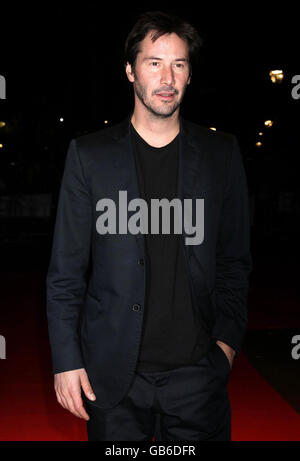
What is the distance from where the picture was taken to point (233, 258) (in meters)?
2.26

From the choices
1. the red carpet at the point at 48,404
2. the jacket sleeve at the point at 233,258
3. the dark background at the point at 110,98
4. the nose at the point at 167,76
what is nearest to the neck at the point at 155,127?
the nose at the point at 167,76

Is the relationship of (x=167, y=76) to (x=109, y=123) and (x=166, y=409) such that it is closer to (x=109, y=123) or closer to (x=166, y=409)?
(x=166, y=409)

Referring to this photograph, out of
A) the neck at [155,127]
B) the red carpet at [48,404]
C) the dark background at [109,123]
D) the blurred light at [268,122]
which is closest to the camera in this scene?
the neck at [155,127]

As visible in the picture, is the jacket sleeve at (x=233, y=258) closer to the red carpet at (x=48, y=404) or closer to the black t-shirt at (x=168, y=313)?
the black t-shirt at (x=168, y=313)

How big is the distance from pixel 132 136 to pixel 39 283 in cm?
888

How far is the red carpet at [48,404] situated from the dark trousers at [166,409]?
7.53 ft

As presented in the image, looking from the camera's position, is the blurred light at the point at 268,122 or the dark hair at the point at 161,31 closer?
the dark hair at the point at 161,31

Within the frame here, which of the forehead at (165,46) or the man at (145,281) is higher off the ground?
the forehead at (165,46)

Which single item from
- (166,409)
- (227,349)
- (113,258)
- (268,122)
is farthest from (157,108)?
(268,122)

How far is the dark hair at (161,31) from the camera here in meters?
2.09

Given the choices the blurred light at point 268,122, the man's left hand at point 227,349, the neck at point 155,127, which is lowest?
the man's left hand at point 227,349

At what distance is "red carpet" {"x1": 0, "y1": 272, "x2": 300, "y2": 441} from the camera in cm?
427

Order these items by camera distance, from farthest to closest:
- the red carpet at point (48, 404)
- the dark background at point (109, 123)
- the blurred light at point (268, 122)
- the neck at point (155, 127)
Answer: the blurred light at point (268, 122) < the dark background at point (109, 123) < the red carpet at point (48, 404) < the neck at point (155, 127)

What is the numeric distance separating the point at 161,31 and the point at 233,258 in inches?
33.9
